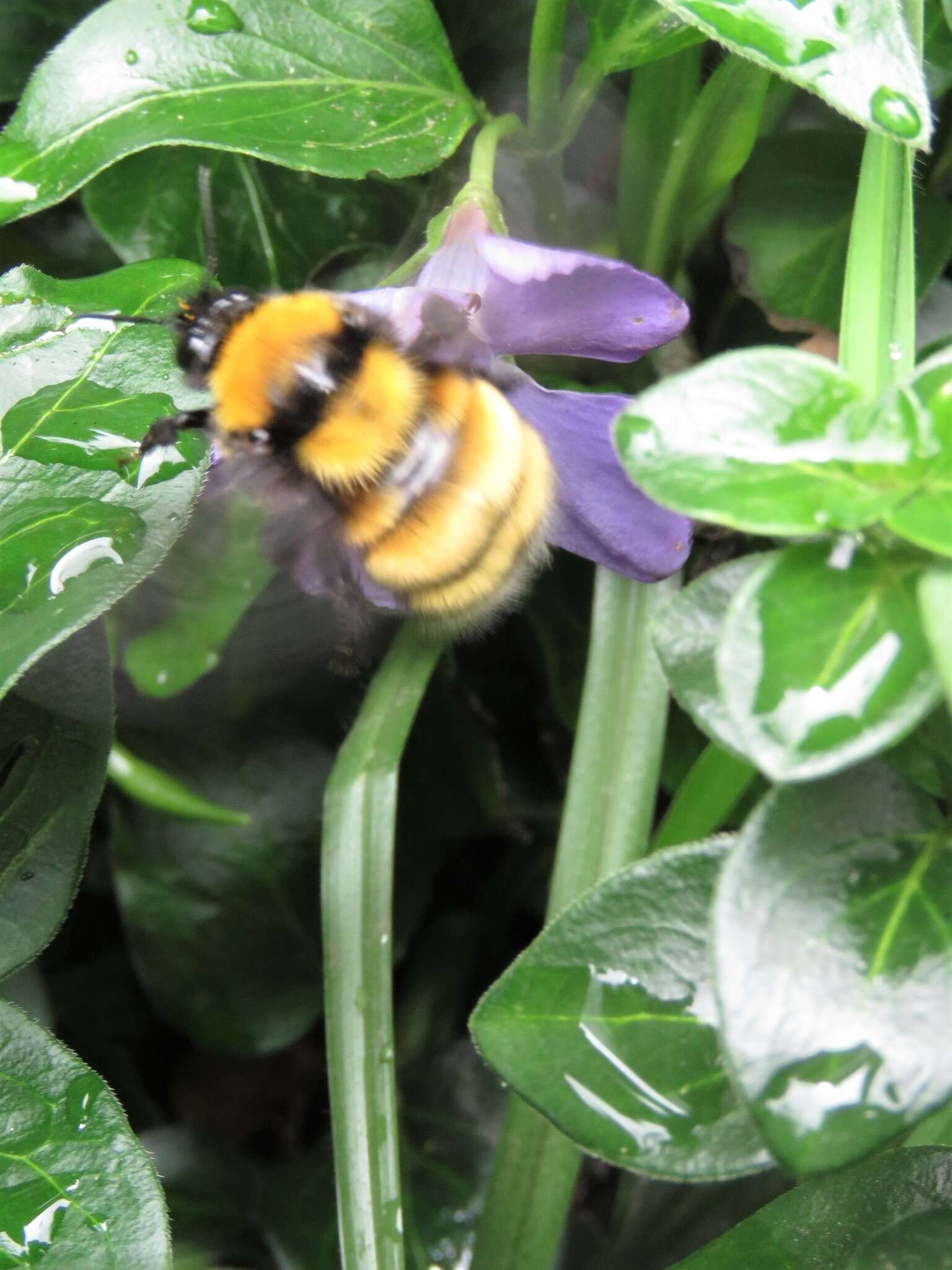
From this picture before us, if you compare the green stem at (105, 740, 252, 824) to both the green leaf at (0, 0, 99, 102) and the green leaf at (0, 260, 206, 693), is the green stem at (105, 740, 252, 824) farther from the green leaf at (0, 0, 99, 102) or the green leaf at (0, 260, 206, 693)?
the green leaf at (0, 0, 99, 102)

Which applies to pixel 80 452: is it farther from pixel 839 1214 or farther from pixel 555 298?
pixel 839 1214

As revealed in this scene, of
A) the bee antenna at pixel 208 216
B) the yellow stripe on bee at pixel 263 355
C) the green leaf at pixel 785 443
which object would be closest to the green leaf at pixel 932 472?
the green leaf at pixel 785 443

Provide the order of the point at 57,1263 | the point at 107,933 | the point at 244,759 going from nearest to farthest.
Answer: the point at 57,1263, the point at 244,759, the point at 107,933

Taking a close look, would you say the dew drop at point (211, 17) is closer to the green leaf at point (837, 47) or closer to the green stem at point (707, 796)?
the green leaf at point (837, 47)

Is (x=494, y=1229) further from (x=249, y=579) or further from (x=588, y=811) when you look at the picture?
(x=249, y=579)

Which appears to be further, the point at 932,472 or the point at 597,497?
the point at 597,497

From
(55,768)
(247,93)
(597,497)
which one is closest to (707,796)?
(597,497)

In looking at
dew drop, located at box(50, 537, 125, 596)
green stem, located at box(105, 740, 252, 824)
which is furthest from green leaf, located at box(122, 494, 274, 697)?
dew drop, located at box(50, 537, 125, 596)

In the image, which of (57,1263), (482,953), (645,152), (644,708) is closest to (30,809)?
(57,1263)

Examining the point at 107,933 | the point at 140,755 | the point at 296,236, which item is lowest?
the point at 107,933
